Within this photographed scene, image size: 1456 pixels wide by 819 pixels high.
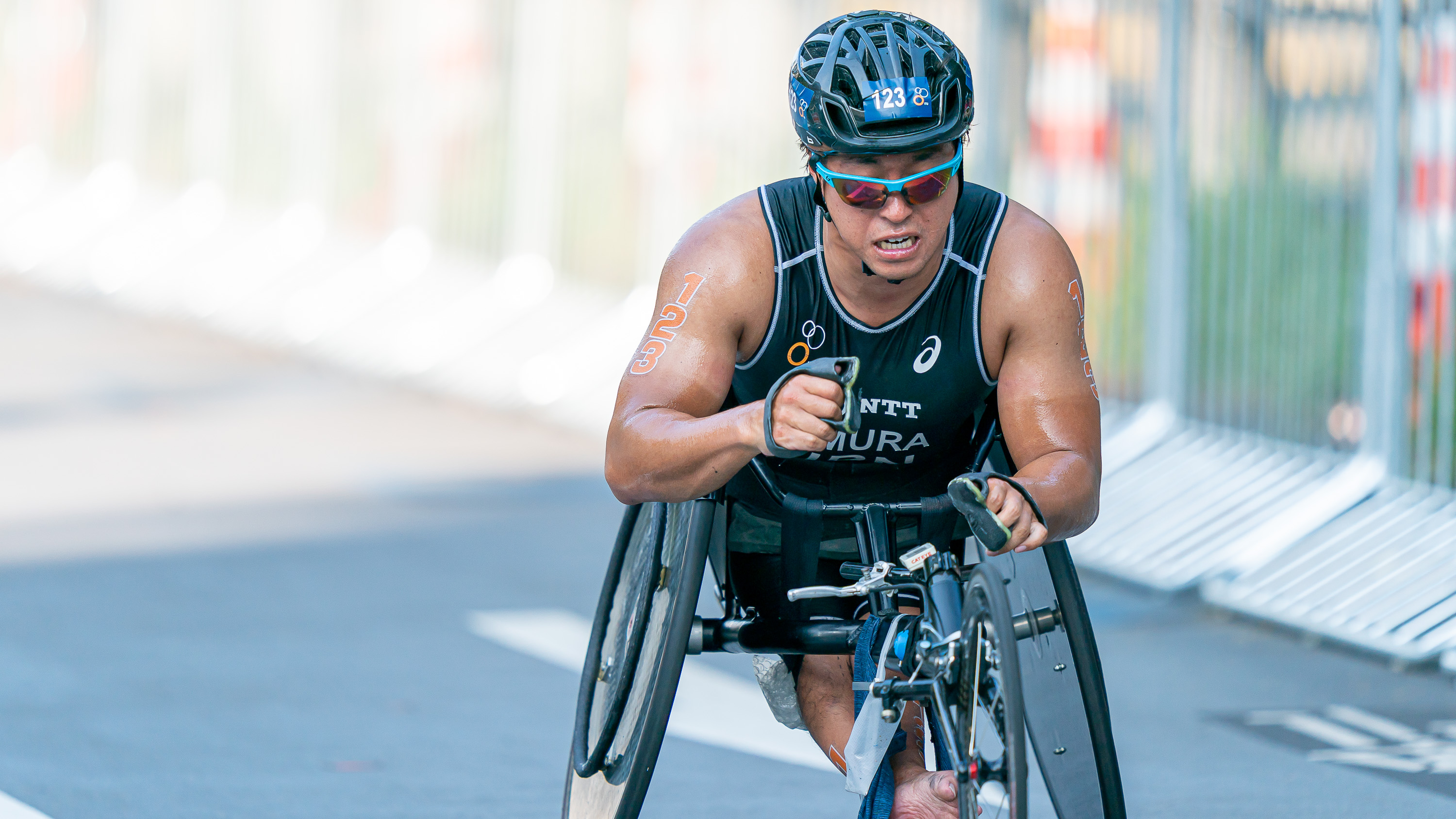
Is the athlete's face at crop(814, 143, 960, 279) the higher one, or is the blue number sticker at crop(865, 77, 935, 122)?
the blue number sticker at crop(865, 77, 935, 122)

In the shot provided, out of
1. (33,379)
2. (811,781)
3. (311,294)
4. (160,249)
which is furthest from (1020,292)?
(160,249)

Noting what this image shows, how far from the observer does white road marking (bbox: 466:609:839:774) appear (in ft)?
19.7

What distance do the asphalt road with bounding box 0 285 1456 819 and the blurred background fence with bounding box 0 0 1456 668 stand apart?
69cm

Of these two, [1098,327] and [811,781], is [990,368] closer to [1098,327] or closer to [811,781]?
[811,781]

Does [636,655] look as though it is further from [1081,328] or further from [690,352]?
[1081,328]

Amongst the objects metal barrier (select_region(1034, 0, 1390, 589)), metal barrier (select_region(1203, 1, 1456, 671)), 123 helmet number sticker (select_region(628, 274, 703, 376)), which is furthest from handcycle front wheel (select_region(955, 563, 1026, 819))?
metal barrier (select_region(1034, 0, 1390, 589))

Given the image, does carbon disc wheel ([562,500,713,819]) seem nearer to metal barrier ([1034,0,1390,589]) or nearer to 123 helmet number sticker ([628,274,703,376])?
123 helmet number sticker ([628,274,703,376])

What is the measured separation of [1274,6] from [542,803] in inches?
189

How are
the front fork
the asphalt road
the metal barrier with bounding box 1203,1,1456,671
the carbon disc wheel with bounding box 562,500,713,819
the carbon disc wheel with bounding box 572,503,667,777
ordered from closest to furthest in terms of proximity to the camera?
the front fork → the carbon disc wheel with bounding box 562,500,713,819 → the carbon disc wheel with bounding box 572,503,667,777 → the asphalt road → the metal barrier with bounding box 1203,1,1456,671

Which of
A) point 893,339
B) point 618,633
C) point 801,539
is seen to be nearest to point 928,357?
point 893,339

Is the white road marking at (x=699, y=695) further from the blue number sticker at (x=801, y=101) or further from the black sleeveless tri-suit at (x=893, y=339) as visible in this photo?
the blue number sticker at (x=801, y=101)

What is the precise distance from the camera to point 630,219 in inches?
504

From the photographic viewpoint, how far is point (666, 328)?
152 inches

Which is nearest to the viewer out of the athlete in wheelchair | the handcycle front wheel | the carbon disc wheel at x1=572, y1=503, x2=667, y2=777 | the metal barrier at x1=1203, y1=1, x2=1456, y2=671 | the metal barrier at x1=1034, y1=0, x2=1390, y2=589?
the handcycle front wheel
